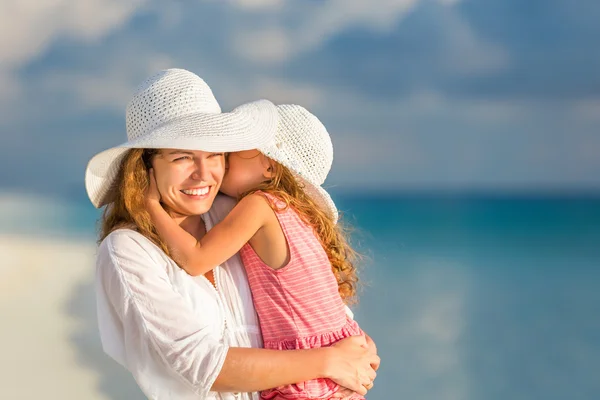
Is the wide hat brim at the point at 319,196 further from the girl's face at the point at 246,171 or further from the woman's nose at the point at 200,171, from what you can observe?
the woman's nose at the point at 200,171

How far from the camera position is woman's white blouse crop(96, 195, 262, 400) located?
2209 mm

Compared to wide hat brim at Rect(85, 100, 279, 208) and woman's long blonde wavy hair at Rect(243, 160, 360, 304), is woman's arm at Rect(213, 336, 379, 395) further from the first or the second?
wide hat brim at Rect(85, 100, 279, 208)

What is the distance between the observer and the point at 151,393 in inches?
89.5

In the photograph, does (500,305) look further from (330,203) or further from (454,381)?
(330,203)

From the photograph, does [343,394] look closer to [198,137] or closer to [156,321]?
[156,321]

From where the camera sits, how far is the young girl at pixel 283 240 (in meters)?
2.38

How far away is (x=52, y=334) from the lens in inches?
177

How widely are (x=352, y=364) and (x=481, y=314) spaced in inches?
247

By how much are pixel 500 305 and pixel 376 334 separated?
2.61 meters

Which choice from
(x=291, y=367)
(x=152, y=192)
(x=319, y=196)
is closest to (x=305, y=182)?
(x=319, y=196)

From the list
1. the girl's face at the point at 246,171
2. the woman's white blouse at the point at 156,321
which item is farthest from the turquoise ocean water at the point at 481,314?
the woman's white blouse at the point at 156,321

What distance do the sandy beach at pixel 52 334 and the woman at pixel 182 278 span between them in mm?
1968

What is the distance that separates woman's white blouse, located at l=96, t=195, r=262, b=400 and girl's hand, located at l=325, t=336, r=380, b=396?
0.32 meters

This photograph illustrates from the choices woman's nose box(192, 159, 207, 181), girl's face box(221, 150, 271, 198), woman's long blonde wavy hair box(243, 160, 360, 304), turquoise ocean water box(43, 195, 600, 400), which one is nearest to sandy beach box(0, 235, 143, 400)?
turquoise ocean water box(43, 195, 600, 400)
